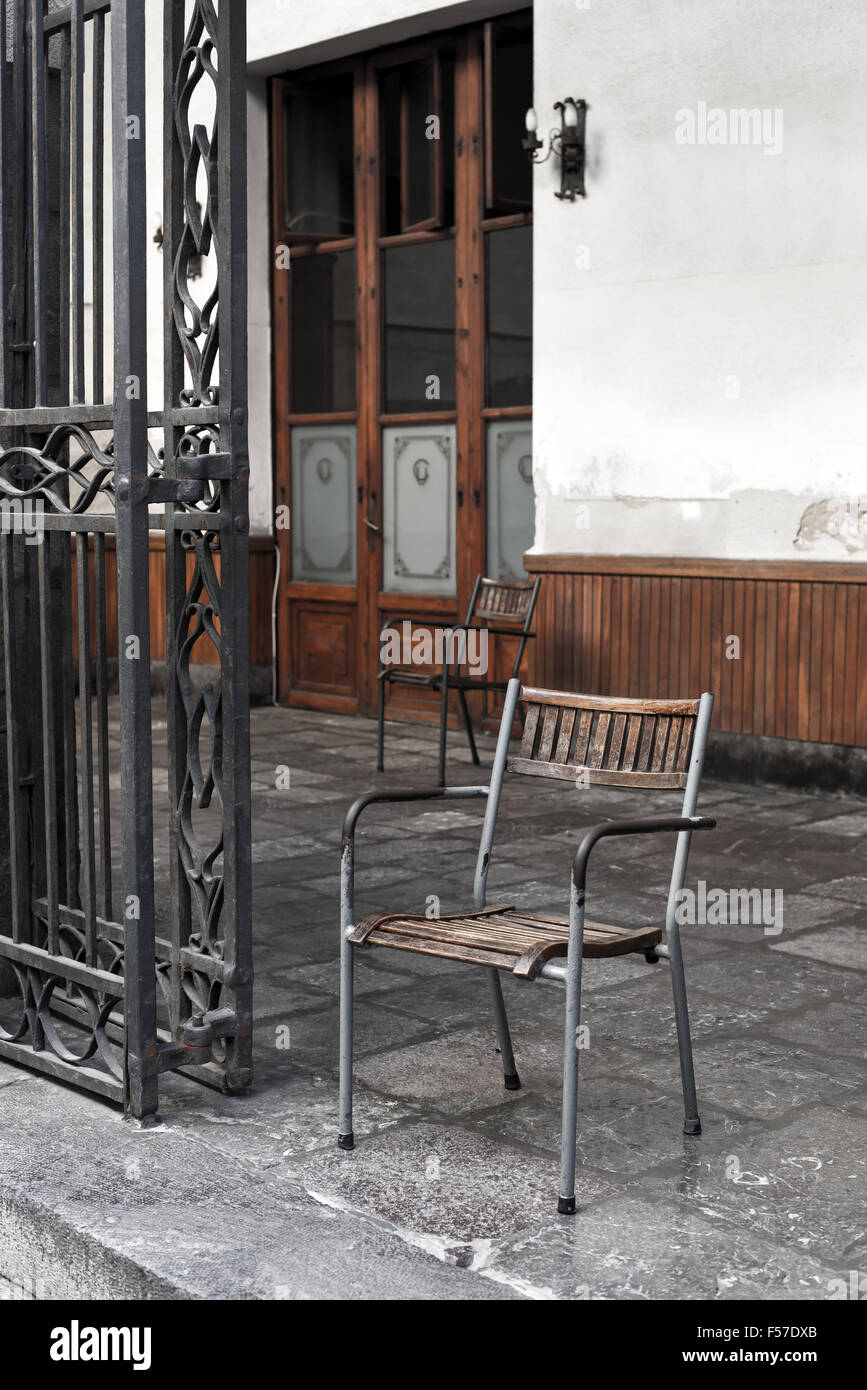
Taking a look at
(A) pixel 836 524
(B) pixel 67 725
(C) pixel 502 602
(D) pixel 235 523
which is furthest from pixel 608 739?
(C) pixel 502 602

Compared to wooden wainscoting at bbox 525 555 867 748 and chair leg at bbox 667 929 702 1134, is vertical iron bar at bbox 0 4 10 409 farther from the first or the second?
wooden wainscoting at bbox 525 555 867 748

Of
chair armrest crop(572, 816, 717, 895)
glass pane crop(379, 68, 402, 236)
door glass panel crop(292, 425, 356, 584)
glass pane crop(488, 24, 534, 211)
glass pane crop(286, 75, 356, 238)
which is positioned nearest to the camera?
chair armrest crop(572, 816, 717, 895)

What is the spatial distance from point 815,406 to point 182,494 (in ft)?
13.8

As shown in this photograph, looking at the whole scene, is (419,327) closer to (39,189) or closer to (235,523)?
(39,189)

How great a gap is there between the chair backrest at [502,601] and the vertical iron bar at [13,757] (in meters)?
4.32

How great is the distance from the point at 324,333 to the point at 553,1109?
7.03 meters

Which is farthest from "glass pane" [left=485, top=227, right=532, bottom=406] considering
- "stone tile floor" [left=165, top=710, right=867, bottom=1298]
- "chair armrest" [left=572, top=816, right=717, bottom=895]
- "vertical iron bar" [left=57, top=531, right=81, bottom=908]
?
"chair armrest" [left=572, top=816, right=717, bottom=895]

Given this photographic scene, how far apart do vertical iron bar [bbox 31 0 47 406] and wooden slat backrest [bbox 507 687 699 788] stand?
1.23 m

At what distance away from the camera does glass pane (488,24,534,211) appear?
27.1 ft

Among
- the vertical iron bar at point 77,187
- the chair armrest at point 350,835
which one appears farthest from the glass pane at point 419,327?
the chair armrest at point 350,835

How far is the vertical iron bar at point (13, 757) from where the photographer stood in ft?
11.8
